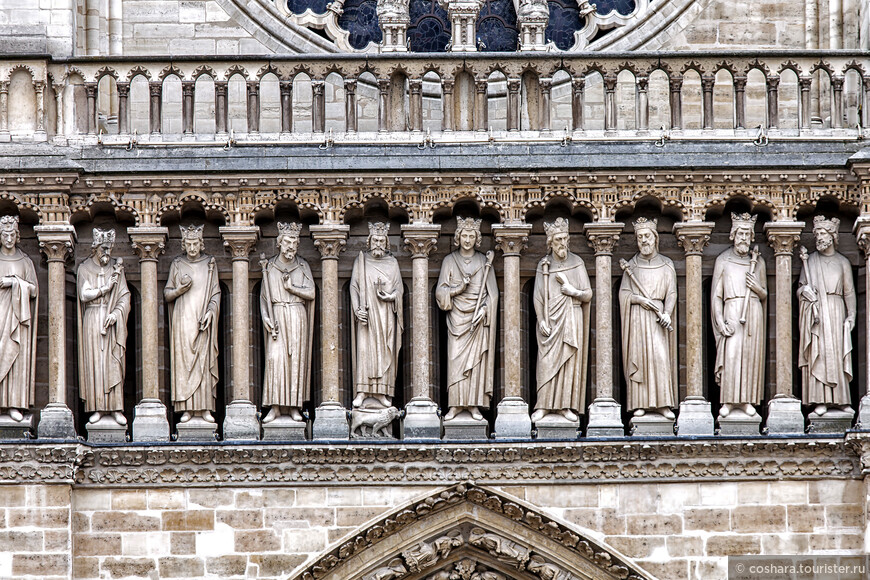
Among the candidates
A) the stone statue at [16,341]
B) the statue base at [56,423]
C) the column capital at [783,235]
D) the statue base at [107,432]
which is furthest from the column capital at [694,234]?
the stone statue at [16,341]

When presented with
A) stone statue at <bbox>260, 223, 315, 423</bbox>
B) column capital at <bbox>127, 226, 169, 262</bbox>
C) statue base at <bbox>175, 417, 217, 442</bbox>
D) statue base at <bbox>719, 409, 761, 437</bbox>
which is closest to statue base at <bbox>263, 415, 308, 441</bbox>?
stone statue at <bbox>260, 223, 315, 423</bbox>

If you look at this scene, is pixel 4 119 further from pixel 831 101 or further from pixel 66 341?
pixel 831 101

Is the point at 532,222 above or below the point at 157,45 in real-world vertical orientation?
below

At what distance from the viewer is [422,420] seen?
2025cm

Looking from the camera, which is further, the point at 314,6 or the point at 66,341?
the point at 314,6

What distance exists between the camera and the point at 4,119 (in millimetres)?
20641

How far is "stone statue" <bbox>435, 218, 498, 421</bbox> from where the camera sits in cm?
2031

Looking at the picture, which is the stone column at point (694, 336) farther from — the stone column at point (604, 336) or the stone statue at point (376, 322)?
the stone statue at point (376, 322)

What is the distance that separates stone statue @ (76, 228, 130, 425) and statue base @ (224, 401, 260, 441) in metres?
0.83

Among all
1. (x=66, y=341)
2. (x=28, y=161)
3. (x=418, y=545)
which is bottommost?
(x=418, y=545)

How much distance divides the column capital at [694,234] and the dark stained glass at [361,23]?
137 inches

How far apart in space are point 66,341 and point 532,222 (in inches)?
152

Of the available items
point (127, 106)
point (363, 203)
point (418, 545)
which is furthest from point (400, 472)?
point (127, 106)

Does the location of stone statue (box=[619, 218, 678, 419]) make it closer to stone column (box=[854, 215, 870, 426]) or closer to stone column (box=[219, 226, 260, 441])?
stone column (box=[854, 215, 870, 426])
